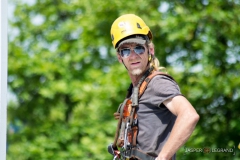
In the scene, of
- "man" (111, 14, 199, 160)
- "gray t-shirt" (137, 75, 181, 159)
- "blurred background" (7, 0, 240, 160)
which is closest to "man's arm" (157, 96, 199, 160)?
"man" (111, 14, 199, 160)

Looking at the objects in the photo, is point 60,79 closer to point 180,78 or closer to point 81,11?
point 81,11

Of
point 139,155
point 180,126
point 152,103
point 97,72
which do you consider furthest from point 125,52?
point 97,72

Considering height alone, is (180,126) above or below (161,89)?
below

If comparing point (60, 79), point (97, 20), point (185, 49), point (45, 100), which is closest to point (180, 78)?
point (185, 49)

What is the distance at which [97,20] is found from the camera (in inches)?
405

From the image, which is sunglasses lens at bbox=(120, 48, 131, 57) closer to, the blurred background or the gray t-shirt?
the gray t-shirt

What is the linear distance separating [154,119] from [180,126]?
34 cm

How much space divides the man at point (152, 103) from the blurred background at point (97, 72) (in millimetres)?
4292

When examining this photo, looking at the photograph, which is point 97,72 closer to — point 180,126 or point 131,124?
point 131,124

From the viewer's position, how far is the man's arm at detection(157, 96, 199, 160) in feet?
8.87

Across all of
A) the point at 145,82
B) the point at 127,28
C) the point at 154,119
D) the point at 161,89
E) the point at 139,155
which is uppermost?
the point at 127,28

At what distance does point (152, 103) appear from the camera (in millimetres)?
2998

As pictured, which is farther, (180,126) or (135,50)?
(135,50)

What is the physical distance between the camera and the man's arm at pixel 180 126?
2705 mm
